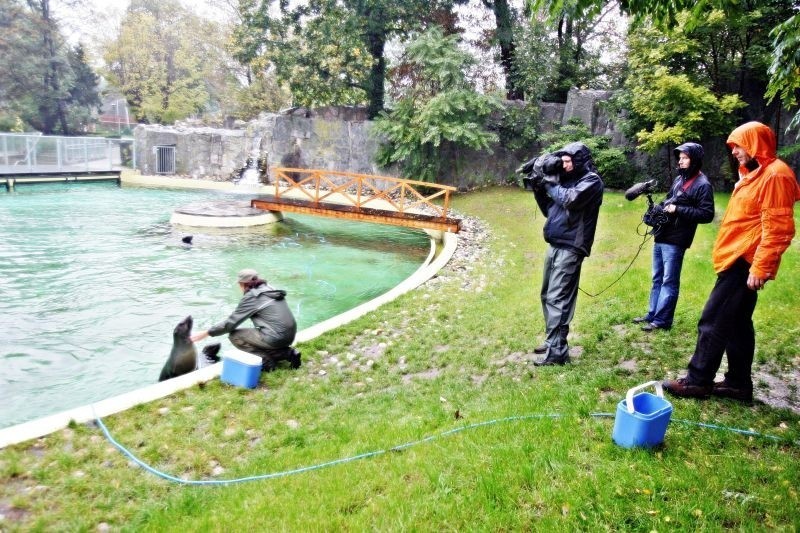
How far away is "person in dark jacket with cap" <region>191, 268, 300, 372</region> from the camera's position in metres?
5.05

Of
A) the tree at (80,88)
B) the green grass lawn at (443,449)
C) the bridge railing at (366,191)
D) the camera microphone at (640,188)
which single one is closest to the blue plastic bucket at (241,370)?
the green grass lawn at (443,449)

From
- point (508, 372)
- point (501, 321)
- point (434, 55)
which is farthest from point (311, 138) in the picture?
point (508, 372)

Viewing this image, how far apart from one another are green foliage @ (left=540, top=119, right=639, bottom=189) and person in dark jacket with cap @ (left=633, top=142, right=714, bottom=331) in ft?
33.5

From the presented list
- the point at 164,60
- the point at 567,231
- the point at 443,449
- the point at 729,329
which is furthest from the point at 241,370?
the point at 164,60

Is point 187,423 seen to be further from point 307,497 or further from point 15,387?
point 15,387

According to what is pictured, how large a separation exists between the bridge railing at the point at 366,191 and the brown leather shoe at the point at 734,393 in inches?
353

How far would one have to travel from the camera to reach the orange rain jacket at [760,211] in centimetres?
319

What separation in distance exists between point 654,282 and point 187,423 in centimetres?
452

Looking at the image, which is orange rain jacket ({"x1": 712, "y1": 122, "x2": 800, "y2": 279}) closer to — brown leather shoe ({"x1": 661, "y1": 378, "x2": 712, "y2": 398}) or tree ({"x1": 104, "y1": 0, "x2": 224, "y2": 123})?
brown leather shoe ({"x1": 661, "y1": 378, "x2": 712, "y2": 398})

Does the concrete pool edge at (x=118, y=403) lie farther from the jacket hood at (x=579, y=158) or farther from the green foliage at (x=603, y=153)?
the green foliage at (x=603, y=153)

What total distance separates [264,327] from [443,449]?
2477 millimetres

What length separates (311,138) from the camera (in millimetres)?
21172

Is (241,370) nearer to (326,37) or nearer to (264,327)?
(264,327)

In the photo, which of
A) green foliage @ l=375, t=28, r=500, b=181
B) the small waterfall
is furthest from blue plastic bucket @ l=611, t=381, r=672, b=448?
the small waterfall
